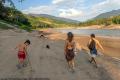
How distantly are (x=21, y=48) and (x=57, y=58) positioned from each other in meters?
5.61

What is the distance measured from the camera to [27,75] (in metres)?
17.6

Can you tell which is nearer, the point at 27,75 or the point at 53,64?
the point at 27,75

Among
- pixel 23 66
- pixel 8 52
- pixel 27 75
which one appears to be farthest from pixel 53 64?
pixel 8 52

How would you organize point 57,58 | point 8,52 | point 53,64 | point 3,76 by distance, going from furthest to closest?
point 8,52, point 57,58, point 53,64, point 3,76

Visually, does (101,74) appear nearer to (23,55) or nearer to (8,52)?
(23,55)

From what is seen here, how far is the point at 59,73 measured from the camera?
61.2 feet

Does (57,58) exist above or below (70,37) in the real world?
below

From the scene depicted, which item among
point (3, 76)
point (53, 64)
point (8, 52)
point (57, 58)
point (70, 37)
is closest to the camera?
point (3, 76)

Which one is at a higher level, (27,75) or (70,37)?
(70,37)

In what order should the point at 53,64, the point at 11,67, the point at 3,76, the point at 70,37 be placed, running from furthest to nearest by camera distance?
the point at 53,64, the point at 11,67, the point at 70,37, the point at 3,76

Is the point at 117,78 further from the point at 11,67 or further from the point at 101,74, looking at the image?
the point at 11,67

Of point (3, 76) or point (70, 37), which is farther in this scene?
point (70, 37)

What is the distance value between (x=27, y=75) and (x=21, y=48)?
206cm

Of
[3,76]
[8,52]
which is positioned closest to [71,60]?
[3,76]
